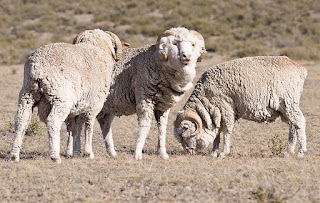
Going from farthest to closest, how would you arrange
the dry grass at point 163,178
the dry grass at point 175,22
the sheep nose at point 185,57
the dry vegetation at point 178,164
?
1. the dry grass at point 175,22
2. the sheep nose at point 185,57
3. the dry vegetation at point 178,164
4. the dry grass at point 163,178

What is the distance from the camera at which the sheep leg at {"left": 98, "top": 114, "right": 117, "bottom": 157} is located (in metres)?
11.9

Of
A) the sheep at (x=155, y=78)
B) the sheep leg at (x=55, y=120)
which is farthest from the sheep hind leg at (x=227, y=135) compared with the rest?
the sheep leg at (x=55, y=120)

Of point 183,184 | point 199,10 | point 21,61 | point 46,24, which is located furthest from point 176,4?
point 183,184

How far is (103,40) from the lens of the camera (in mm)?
11414

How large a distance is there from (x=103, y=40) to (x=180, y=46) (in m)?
1.77

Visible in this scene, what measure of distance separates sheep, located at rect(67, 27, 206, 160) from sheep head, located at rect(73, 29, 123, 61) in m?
0.22

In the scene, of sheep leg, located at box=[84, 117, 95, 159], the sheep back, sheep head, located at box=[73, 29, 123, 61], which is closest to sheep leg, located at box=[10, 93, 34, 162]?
sheep leg, located at box=[84, 117, 95, 159]

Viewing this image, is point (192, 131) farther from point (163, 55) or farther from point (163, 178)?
point (163, 178)

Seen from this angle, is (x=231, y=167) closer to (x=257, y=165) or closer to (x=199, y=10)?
(x=257, y=165)

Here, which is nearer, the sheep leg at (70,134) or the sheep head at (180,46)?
the sheep head at (180,46)

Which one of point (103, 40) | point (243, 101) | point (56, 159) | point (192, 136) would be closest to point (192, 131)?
point (192, 136)

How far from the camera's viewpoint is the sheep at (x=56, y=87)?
935 cm

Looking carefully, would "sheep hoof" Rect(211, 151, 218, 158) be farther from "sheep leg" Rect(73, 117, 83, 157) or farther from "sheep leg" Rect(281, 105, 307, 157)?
"sheep leg" Rect(73, 117, 83, 157)

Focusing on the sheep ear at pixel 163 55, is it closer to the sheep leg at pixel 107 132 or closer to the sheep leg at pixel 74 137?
the sheep leg at pixel 74 137
